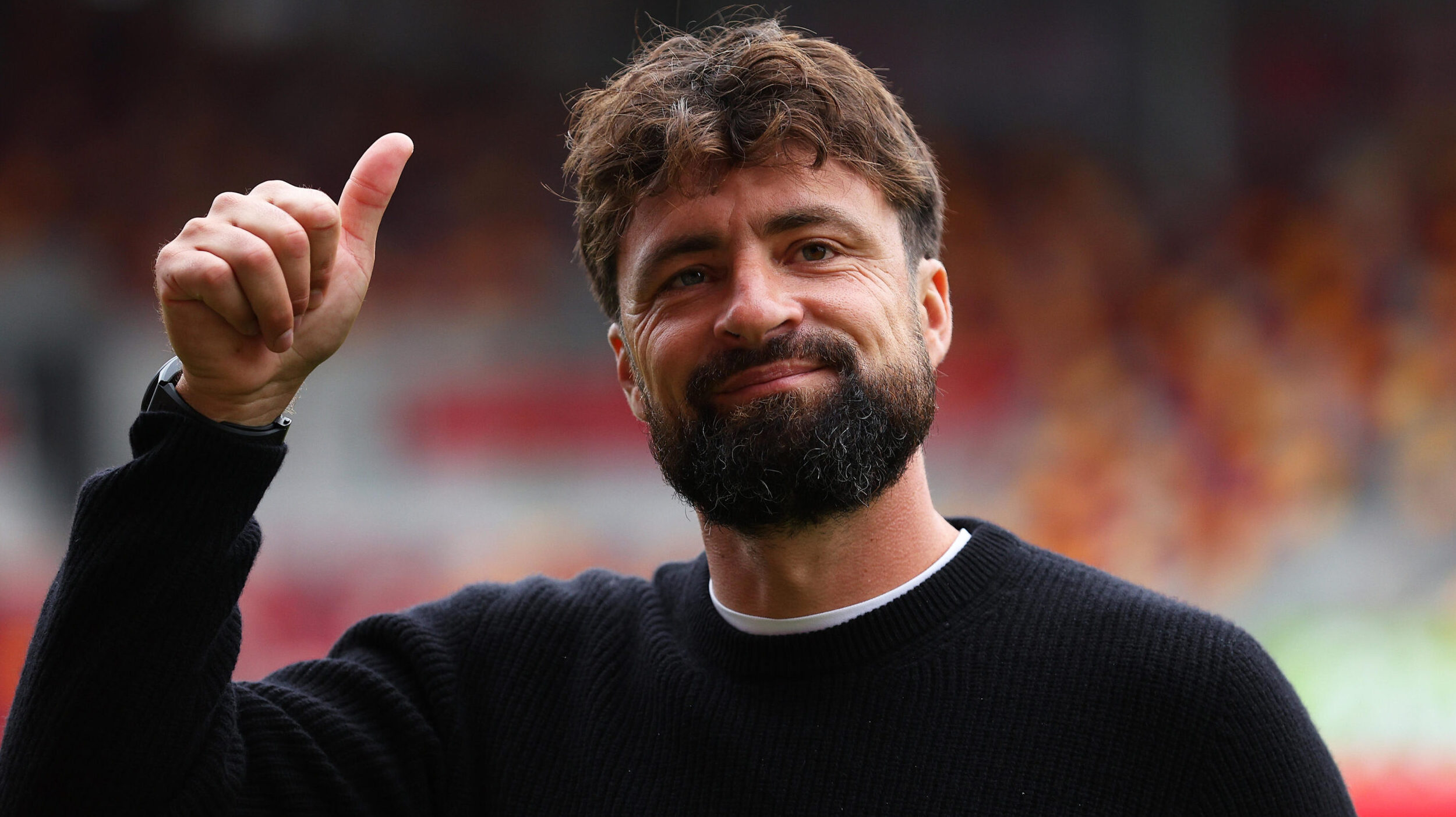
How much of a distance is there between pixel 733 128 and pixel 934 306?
1.36 ft

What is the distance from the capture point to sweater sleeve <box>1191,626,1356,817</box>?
136cm

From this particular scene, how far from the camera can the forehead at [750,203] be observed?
163 centimetres

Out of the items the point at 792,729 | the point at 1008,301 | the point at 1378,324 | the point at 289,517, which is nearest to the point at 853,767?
the point at 792,729

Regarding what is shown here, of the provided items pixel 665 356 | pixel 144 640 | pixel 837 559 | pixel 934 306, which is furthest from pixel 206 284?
pixel 934 306

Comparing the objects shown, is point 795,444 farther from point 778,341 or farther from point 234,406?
point 234,406

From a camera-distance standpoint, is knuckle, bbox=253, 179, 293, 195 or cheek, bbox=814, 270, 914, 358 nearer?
knuckle, bbox=253, 179, 293, 195

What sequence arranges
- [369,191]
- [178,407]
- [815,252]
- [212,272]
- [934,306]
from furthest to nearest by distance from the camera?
[934,306] < [815,252] < [369,191] < [178,407] < [212,272]

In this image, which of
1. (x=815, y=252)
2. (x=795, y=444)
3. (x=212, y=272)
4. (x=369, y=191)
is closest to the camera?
(x=212, y=272)

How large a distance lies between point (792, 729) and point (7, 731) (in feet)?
2.87

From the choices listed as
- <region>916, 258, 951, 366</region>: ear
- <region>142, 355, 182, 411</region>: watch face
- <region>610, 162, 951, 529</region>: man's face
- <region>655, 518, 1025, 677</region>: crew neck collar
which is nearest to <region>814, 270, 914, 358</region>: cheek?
<region>610, 162, 951, 529</region>: man's face

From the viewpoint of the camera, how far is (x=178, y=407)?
1.35 m

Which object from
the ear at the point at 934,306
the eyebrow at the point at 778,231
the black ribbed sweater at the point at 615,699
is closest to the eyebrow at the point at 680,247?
the eyebrow at the point at 778,231

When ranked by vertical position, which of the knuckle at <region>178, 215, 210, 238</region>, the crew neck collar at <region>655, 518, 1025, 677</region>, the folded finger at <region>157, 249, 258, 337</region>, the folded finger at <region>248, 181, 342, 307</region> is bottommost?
the crew neck collar at <region>655, 518, 1025, 677</region>

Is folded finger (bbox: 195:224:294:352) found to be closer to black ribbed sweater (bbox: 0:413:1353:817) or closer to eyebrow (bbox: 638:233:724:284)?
black ribbed sweater (bbox: 0:413:1353:817)
